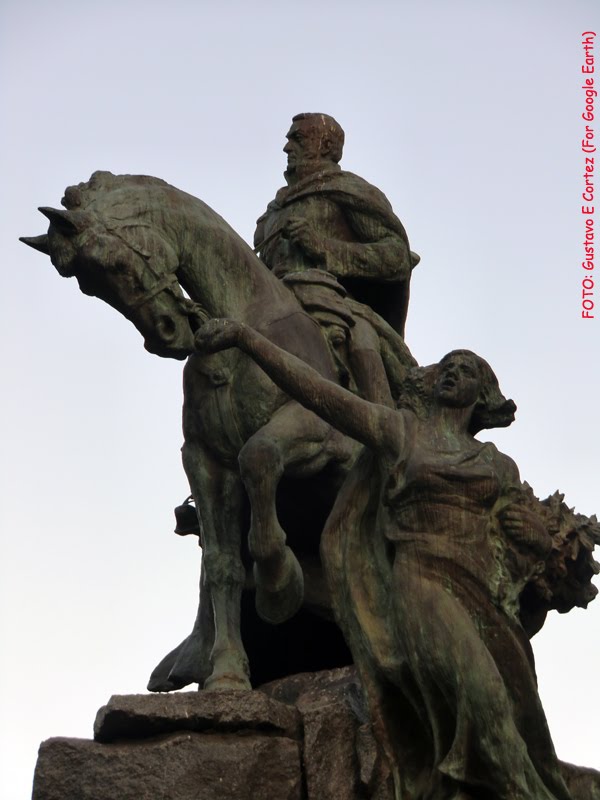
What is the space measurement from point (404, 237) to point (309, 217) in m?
0.54

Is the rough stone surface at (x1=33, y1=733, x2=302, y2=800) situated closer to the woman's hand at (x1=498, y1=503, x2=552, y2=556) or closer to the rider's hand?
the woman's hand at (x1=498, y1=503, x2=552, y2=556)

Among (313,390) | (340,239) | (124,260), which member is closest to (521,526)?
(313,390)

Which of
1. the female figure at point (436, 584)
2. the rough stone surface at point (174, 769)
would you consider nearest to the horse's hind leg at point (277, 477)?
the female figure at point (436, 584)

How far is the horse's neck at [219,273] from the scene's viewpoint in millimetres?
14070

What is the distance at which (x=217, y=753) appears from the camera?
12781 millimetres

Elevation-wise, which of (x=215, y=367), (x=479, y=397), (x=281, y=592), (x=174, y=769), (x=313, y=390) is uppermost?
(x=215, y=367)

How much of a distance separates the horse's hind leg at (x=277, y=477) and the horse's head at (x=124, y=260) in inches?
26.6

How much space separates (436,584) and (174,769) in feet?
4.79

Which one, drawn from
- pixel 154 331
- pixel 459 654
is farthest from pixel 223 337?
pixel 459 654

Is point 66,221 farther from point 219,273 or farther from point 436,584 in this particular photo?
point 436,584

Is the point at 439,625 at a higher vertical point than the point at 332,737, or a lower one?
higher

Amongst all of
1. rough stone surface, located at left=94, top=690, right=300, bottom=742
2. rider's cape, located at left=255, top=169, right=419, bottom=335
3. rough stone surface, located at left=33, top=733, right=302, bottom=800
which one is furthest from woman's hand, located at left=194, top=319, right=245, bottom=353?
rider's cape, located at left=255, top=169, right=419, bottom=335

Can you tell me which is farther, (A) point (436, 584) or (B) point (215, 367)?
(B) point (215, 367)

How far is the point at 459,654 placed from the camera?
501 inches
